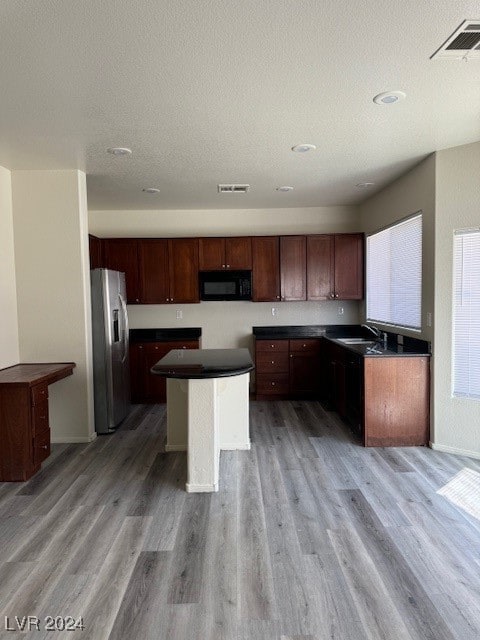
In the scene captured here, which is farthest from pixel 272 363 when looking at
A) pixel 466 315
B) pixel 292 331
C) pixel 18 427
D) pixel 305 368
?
pixel 18 427

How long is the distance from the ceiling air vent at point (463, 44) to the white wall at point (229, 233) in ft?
11.8

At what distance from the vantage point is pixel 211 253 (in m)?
5.34

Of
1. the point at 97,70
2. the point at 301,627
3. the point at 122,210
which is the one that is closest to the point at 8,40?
the point at 97,70

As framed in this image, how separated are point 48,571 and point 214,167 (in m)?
3.44

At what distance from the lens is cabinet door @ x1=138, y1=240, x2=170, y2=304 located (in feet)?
17.4

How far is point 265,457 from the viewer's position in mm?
3469

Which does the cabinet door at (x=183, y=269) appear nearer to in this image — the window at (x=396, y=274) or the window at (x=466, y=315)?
the window at (x=396, y=274)

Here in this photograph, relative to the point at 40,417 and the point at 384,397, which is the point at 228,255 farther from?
the point at 40,417

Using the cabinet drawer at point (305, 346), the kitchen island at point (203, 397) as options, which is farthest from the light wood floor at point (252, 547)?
the cabinet drawer at point (305, 346)

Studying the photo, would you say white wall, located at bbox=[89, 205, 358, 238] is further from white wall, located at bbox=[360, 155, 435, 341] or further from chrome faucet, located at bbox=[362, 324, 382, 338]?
chrome faucet, located at bbox=[362, 324, 382, 338]

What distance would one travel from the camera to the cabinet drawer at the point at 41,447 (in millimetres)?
3229

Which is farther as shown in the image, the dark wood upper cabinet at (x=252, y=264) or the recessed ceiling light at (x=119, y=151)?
the dark wood upper cabinet at (x=252, y=264)

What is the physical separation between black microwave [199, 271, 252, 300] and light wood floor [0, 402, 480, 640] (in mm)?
2402

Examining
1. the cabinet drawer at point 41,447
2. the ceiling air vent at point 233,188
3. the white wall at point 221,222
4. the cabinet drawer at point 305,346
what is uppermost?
the ceiling air vent at point 233,188
